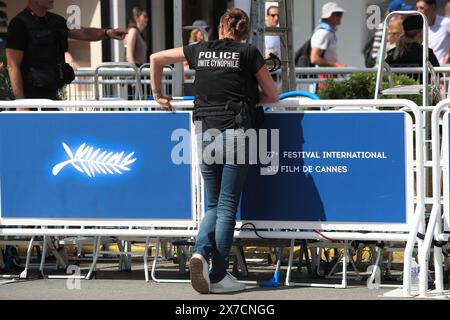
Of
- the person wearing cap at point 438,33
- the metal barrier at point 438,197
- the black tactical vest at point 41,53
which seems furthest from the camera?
the person wearing cap at point 438,33

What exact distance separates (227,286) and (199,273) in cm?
32

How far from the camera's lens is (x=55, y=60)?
10.9 metres

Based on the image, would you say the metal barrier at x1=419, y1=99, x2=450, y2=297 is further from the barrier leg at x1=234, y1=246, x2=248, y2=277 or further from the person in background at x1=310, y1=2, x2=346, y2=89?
the person in background at x1=310, y1=2, x2=346, y2=89

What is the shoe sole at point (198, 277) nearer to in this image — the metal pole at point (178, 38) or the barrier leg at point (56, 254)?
the barrier leg at point (56, 254)

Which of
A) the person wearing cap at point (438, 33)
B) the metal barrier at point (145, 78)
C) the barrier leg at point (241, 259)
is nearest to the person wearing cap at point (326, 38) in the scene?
the metal barrier at point (145, 78)

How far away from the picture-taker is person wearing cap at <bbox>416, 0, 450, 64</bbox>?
15.4 metres

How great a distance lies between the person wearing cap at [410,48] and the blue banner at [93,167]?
171 inches

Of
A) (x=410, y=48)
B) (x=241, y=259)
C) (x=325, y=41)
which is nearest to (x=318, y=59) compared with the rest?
(x=325, y=41)

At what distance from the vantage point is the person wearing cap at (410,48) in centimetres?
1266

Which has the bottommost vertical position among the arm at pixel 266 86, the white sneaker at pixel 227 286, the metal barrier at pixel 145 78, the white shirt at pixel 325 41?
the white sneaker at pixel 227 286

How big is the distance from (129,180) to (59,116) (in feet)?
2.59

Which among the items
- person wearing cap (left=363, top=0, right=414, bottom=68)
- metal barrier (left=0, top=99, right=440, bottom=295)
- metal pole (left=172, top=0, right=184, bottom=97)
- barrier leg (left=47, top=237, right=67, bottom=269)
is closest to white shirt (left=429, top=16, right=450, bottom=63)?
person wearing cap (left=363, top=0, right=414, bottom=68)

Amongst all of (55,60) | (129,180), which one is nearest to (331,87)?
(55,60)

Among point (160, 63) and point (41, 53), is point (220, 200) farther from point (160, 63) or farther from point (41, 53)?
point (41, 53)
